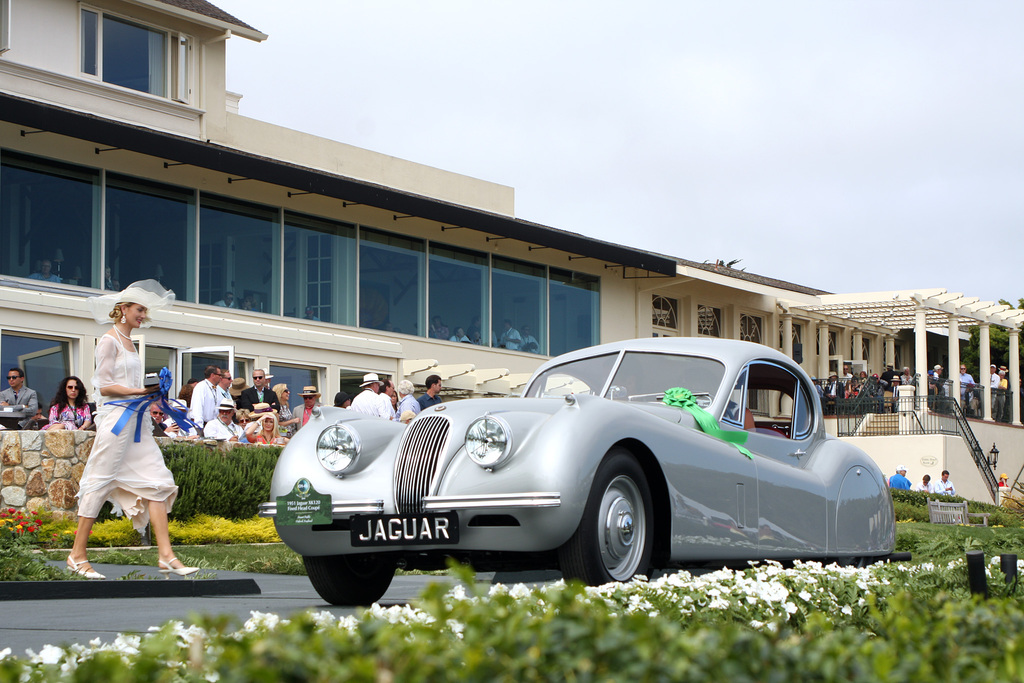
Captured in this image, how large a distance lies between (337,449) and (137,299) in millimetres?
2658

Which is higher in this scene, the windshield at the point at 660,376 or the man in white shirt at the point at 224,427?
the windshield at the point at 660,376

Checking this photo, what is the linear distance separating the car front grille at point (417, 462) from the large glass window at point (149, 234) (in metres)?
15.1

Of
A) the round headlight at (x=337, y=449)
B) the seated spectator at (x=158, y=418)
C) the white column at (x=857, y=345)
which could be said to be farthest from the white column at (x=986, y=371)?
the round headlight at (x=337, y=449)

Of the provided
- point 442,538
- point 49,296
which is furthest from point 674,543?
point 49,296

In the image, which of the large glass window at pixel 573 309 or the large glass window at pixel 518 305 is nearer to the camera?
the large glass window at pixel 518 305

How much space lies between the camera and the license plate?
6.18 m

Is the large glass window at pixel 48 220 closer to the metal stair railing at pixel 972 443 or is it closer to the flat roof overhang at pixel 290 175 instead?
the flat roof overhang at pixel 290 175

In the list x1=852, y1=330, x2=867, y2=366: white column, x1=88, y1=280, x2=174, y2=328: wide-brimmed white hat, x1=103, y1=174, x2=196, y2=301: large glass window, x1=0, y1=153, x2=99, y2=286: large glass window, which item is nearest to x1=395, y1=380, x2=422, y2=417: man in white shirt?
x1=103, y1=174, x2=196, y2=301: large glass window

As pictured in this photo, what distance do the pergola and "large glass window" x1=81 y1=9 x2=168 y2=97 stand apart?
69.2ft

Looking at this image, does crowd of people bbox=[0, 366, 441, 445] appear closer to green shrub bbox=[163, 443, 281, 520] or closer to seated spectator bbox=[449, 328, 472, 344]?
green shrub bbox=[163, 443, 281, 520]

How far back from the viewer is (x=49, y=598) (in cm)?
762

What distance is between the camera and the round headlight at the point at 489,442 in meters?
6.23

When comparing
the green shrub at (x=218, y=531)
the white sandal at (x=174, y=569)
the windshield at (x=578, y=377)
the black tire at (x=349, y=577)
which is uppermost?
the windshield at (x=578, y=377)

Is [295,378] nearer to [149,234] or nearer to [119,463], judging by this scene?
[149,234]
